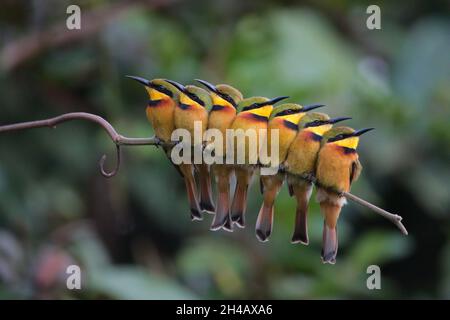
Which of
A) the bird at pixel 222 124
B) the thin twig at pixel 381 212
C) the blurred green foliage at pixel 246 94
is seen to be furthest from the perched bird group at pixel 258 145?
the blurred green foliage at pixel 246 94

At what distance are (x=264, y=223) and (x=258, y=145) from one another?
0.29m

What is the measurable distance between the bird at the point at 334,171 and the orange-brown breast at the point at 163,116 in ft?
1.50

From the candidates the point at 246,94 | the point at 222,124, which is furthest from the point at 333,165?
the point at 246,94

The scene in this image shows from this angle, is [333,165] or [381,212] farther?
[333,165]

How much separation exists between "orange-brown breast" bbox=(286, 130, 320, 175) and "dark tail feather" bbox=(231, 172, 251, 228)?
6.8 inches

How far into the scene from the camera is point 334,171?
98.7 inches

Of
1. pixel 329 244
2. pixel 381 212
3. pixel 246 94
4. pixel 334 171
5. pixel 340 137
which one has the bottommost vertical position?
pixel 329 244

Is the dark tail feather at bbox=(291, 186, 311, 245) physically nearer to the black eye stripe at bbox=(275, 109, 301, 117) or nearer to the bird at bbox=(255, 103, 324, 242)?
the bird at bbox=(255, 103, 324, 242)

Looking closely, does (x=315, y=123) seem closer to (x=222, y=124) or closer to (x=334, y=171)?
(x=334, y=171)

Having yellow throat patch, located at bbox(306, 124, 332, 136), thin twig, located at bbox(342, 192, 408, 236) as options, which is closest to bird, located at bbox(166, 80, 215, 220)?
yellow throat patch, located at bbox(306, 124, 332, 136)

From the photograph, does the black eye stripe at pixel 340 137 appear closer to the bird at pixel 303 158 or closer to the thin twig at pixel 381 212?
the bird at pixel 303 158

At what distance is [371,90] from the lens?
202 inches
